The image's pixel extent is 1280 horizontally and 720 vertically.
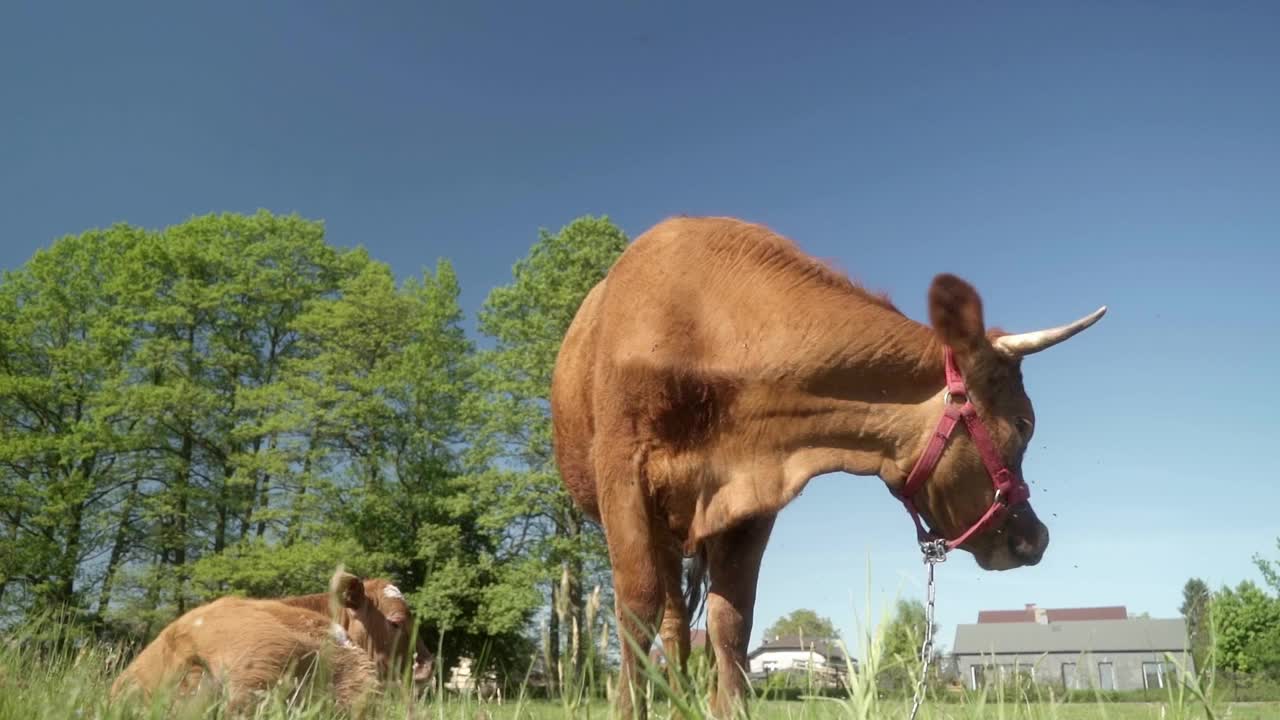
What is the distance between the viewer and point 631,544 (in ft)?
13.6

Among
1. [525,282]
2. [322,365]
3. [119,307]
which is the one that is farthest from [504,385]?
[119,307]

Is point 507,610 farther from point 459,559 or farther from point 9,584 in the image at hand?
point 9,584

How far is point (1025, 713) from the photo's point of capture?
3004mm

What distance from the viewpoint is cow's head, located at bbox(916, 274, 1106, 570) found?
163 inches

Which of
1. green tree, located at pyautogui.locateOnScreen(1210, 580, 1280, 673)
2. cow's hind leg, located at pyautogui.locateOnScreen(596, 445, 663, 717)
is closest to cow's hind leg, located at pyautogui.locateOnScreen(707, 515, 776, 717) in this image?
cow's hind leg, located at pyautogui.locateOnScreen(596, 445, 663, 717)

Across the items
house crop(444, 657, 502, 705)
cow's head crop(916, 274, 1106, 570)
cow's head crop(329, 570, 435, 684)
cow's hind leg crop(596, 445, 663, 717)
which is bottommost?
house crop(444, 657, 502, 705)

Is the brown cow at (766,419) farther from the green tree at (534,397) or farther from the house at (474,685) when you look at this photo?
the green tree at (534,397)

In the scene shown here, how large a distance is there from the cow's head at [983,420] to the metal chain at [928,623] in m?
0.09

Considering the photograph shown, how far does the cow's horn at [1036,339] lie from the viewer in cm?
398

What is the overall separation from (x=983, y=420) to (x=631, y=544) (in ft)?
5.26

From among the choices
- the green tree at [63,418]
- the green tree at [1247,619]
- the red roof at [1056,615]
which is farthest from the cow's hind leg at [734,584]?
the red roof at [1056,615]

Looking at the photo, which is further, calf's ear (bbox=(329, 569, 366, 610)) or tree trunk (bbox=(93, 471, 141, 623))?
tree trunk (bbox=(93, 471, 141, 623))

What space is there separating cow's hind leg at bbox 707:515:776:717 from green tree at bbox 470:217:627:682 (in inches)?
1098

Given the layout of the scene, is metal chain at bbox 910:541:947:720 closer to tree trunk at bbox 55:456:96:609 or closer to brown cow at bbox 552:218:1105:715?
brown cow at bbox 552:218:1105:715
